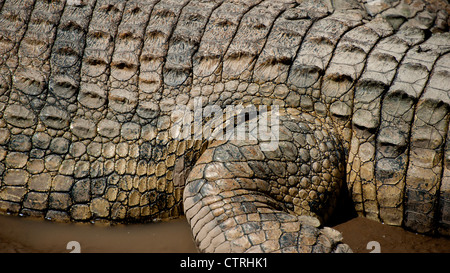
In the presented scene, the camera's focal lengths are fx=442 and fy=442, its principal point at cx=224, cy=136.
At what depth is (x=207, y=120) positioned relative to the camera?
9.30 feet

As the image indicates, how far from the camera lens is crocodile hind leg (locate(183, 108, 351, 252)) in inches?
94.4

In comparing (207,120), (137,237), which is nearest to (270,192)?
(207,120)

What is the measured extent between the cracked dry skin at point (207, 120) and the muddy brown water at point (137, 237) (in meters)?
0.07

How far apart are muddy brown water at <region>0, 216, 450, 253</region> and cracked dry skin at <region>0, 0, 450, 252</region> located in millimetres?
68

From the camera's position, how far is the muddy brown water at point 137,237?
8.61ft

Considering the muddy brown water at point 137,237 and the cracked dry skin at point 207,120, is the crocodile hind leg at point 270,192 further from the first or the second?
the muddy brown water at point 137,237

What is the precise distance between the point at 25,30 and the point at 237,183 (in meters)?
1.71

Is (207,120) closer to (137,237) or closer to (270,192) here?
(270,192)

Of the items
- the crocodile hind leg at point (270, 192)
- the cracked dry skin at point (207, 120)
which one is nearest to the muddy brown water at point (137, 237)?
the cracked dry skin at point (207, 120)

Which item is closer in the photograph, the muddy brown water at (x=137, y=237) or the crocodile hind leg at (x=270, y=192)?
the crocodile hind leg at (x=270, y=192)

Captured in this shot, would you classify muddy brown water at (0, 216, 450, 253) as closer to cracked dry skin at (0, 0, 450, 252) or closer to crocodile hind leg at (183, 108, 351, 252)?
cracked dry skin at (0, 0, 450, 252)

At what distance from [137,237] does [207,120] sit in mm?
849

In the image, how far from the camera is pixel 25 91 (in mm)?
2793

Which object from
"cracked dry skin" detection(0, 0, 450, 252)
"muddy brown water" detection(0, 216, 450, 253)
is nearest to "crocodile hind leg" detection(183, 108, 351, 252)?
"cracked dry skin" detection(0, 0, 450, 252)
